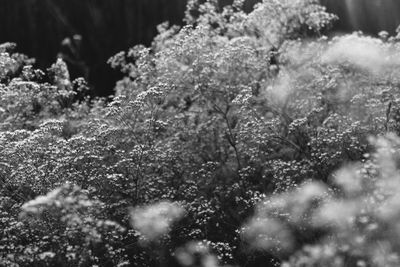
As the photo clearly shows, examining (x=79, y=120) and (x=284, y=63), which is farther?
(x=284, y=63)

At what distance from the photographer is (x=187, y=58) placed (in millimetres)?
11922

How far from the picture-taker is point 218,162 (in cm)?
1072

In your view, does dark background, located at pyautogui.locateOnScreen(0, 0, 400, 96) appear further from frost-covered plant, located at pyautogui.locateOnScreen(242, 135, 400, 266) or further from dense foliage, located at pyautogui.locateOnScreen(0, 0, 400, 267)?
frost-covered plant, located at pyautogui.locateOnScreen(242, 135, 400, 266)

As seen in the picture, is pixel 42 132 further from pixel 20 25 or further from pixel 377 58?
pixel 20 25

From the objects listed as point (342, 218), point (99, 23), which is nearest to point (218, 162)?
point (342, 218)

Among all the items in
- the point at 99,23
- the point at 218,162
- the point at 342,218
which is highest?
the point at 99,23

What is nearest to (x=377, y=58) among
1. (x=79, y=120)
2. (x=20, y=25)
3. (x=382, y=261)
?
(x=382, y=261)

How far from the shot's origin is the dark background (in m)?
18.7

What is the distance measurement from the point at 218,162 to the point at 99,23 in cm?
1094

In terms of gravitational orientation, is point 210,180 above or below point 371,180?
above

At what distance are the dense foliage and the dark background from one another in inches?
232

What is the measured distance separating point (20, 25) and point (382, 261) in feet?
54.5

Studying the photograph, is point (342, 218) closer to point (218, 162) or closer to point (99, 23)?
point (218, 162)

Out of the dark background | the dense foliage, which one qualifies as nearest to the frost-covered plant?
the dense foliage
